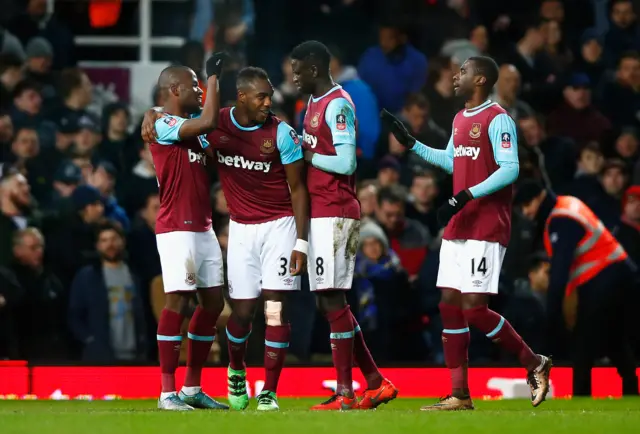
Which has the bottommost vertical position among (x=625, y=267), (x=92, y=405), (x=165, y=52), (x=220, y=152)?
(x=92, y=405)

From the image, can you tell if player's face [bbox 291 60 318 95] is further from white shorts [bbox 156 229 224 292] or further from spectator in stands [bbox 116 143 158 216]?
spectator in stands [bbox 116 143 158 216]

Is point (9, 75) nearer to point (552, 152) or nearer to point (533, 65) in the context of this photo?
point (533, 65)

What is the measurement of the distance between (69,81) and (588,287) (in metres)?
5.96

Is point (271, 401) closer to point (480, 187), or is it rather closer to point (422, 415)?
point (422, 415)

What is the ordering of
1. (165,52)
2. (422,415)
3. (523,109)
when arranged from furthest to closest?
(165,52) < (523,109) < (422,415)

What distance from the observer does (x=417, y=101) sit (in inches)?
554

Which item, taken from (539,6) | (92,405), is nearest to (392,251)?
(92,405)

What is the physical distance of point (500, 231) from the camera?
899 cm

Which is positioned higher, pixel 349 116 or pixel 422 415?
pixel 349 116

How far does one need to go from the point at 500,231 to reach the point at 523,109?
5.25 meters

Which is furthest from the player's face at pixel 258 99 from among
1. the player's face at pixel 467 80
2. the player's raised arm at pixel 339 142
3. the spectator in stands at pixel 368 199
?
the spectator in stands at pixel 368 199

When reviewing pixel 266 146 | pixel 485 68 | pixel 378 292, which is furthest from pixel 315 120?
pixel 378 292

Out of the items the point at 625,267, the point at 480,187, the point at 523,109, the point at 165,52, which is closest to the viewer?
the point at 480,187

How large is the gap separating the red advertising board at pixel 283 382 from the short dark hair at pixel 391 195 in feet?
5.93
